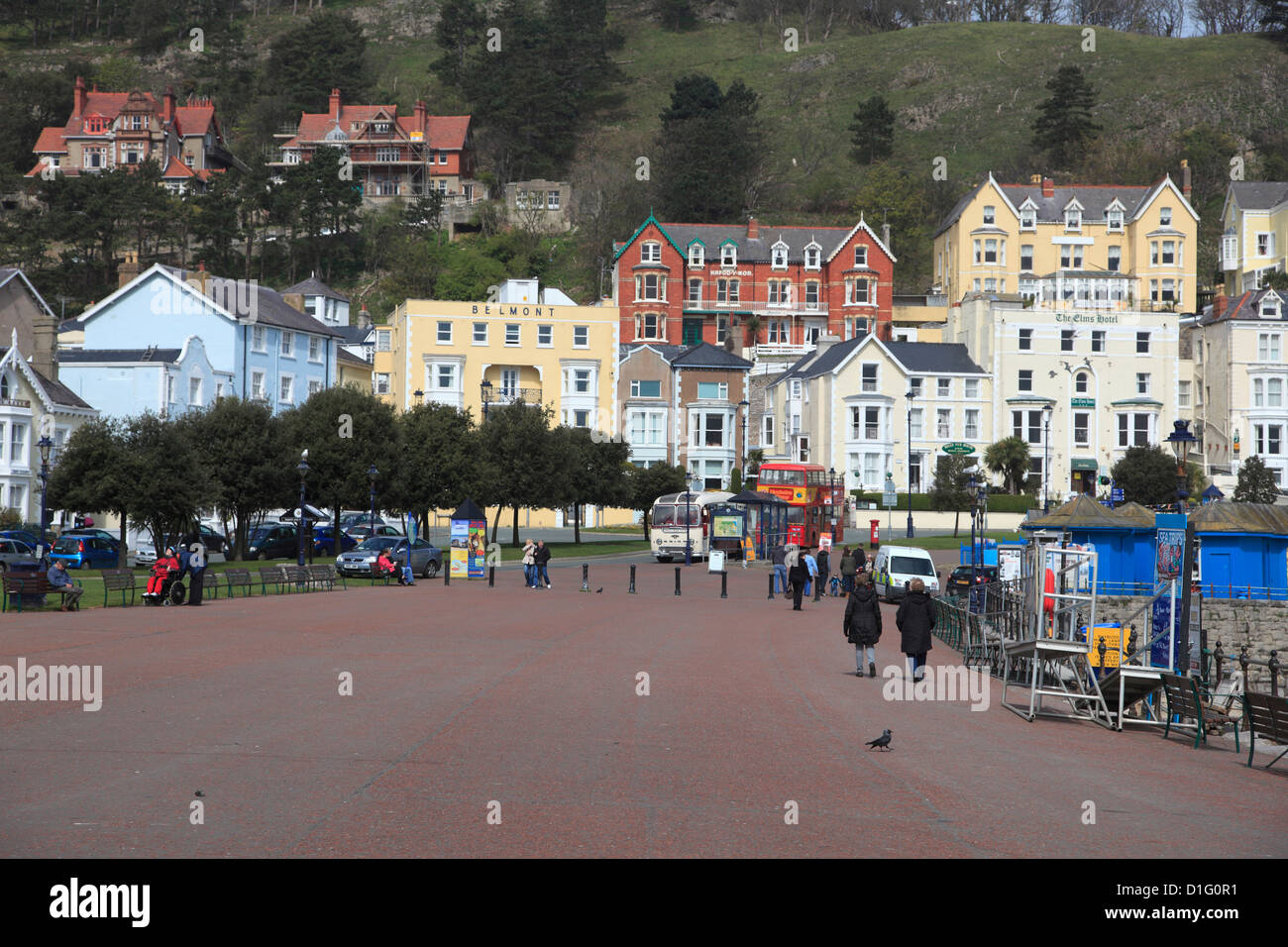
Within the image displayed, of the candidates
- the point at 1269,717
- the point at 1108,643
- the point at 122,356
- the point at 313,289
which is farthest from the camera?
the point at 313,289

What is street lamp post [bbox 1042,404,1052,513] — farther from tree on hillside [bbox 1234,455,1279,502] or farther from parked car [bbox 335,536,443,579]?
parked car [bbox 335,536,443,579]

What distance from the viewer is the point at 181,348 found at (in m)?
70.5

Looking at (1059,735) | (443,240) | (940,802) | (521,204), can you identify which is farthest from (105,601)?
(521,204)

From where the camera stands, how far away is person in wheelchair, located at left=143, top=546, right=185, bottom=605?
104 feet

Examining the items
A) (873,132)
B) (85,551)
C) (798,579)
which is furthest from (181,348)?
(873,132)

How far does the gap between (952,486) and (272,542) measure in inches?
1625

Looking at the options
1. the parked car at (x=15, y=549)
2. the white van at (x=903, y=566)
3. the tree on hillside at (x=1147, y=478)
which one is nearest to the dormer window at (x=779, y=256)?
the tree on hillside at (x=1147, y=478)

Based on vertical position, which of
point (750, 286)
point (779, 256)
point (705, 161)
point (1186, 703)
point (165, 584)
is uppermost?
point (705, 161)

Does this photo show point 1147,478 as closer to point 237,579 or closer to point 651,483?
point 651,483

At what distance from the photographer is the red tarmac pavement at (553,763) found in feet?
31.7

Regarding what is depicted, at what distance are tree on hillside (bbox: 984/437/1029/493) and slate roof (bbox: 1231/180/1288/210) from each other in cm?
3555

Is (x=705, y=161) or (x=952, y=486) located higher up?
(x=705, y=161)

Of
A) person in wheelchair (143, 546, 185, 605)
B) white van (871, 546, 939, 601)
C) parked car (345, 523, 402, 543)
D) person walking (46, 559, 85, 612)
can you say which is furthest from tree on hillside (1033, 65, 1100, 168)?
person walking (46, 559, 85, 612)
